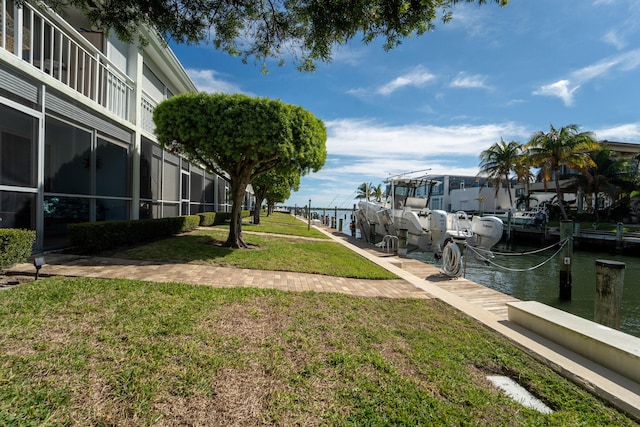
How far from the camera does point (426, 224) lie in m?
14.9

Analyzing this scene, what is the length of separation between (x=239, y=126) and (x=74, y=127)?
408cm

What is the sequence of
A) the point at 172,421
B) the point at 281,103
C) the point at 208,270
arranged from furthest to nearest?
the point at 281,103 < the point at 208,270 < the point at 172,421

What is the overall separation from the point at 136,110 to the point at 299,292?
928 cm

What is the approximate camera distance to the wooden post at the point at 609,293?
4.58 m

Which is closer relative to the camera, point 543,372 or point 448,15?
point 543,372

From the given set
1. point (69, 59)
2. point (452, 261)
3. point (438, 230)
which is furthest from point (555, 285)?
point (69, 59)

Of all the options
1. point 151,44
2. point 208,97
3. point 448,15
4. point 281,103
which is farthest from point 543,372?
point 151,44

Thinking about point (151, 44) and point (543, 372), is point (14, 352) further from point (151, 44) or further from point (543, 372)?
point (151, 44)

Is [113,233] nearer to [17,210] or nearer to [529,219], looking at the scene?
[17,210]

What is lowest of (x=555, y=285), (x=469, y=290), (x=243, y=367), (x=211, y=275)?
(x=555, y=285)

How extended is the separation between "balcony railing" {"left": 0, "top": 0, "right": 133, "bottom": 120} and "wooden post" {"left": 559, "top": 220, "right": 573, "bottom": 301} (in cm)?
1273

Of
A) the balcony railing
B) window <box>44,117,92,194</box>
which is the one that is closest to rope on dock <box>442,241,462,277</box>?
window <box>44,117,92,194</box>

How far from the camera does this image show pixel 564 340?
3801 mm

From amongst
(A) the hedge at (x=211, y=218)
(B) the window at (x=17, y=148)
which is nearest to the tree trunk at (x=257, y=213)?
(A) the hedge at (x=211, y=218)
